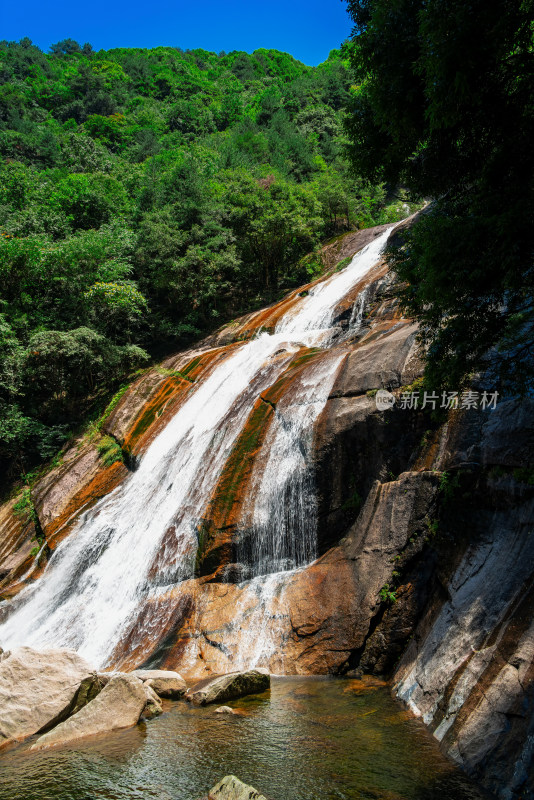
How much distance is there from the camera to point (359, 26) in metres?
7.29

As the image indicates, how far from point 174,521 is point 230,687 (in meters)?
5.43

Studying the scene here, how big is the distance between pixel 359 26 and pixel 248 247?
2161 centimetres

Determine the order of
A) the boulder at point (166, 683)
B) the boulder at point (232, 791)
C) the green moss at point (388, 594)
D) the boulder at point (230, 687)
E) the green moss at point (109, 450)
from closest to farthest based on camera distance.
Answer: the boulder at point (232, 791) → the boulder at point (230, 687) → the boulder at point (166, 683) → the green moss at point (388, 594) → the green moss at point (109, 450)

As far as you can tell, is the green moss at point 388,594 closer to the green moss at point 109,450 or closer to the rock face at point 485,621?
the rock face at point 485,621

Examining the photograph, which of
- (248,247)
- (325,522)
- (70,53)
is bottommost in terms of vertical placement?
(325,522)

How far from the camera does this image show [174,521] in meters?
12.5

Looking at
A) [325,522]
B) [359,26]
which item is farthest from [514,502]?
[359,26]

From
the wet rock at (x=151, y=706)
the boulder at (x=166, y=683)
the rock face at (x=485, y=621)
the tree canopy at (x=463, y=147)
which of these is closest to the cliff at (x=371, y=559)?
the rock face at (x=485, y=621)

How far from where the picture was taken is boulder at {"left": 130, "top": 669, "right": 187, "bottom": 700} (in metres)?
7.80

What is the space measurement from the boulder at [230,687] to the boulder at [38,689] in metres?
1.63

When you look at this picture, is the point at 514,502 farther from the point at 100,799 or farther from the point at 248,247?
the point at 248,247

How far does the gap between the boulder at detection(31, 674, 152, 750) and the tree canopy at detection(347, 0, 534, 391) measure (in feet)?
19.7

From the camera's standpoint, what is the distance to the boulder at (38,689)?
6.89 m

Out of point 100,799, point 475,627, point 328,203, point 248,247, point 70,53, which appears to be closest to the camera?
Result: point 100,799
